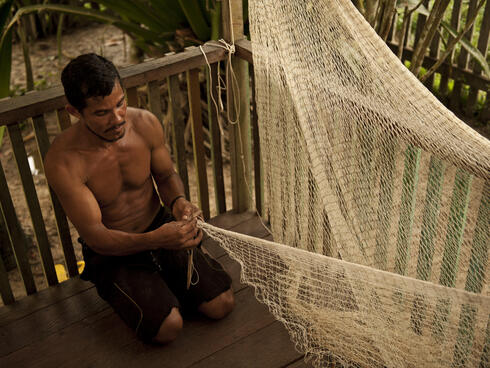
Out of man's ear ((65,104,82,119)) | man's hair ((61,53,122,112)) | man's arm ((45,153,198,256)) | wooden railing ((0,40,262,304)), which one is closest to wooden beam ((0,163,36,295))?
wooden railing ((0,40,262,304))

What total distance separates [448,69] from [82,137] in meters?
2.86

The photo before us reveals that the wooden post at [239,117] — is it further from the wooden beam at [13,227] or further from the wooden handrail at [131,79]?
the wooden beam at [13,227]

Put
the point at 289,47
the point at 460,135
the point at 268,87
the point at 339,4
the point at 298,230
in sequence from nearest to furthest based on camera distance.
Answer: the point at 460,135 < the point at 339,4 < the point at 289,47 < the point at 268,87 < the point at 298,230

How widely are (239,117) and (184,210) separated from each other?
620 millimetres

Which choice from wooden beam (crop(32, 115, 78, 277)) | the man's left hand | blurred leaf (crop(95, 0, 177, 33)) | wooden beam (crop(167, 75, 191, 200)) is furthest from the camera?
blurred leaf (crop(95, 0, 177, 33))

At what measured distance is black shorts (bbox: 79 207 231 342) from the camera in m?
1.95

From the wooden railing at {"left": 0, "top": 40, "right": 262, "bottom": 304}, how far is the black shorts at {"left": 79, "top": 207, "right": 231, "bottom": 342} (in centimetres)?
21

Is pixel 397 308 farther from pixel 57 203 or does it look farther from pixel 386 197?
pixel 57 203

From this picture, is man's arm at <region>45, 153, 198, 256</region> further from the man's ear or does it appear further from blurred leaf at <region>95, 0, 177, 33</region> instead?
blurred leaf at <region>95, 0, 177, 33</region>

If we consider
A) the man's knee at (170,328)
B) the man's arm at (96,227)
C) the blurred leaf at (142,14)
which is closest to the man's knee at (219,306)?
the man's knee at (170,328)

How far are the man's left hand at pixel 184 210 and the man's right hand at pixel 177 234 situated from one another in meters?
0.03

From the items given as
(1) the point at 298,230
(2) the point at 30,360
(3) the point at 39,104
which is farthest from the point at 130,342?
(3) the point at 39,104

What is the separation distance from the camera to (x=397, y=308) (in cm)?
152

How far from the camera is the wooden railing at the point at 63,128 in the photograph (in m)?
1.94
